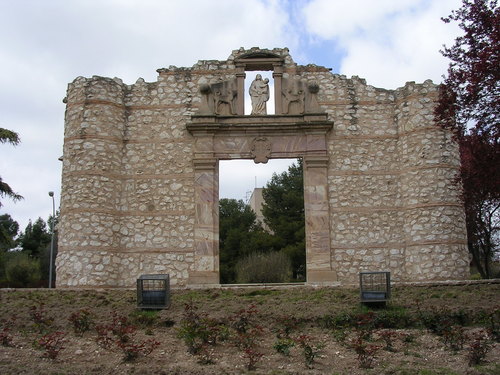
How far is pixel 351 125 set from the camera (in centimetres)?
1606

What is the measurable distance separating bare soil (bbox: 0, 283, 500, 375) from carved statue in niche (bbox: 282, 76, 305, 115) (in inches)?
207

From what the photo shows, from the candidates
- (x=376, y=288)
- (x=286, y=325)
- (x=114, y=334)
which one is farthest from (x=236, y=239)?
(x=114, y=334)

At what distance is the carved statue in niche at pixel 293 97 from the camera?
52.5 ft

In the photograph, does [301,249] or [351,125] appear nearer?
[351,125]

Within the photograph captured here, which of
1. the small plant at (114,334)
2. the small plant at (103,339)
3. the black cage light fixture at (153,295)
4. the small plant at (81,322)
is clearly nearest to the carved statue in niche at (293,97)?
the black cage light fixture at (153,295)

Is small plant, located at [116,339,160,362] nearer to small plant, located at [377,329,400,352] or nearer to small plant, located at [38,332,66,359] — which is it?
small plant, located at [38,332,66,359]

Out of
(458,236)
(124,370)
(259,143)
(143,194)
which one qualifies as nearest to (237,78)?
(259,143)

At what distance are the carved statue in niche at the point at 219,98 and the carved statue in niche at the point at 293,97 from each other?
136cm

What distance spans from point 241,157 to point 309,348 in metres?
8.04

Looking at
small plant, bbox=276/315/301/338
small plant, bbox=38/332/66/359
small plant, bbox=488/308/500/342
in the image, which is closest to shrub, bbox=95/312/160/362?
small plant, bbox=38/332/66/359

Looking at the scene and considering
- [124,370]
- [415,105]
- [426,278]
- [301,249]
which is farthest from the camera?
[301,249]

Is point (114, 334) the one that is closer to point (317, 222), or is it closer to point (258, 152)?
point (317, 222)

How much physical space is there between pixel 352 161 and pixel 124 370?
30.9 feet

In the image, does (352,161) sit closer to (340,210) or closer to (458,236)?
(340,210)
